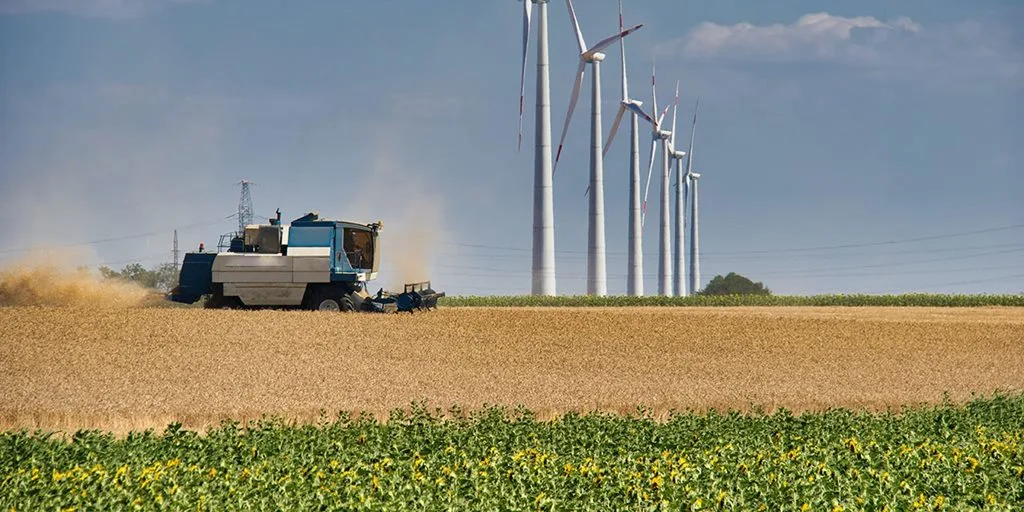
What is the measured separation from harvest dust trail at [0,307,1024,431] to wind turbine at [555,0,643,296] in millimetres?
23508

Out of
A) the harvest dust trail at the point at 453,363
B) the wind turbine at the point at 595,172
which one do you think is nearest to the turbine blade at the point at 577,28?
the wind turbine at the point at 595,172

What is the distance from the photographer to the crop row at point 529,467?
13.4 metres

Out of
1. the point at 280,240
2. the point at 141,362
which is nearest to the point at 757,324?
the point at 280,240

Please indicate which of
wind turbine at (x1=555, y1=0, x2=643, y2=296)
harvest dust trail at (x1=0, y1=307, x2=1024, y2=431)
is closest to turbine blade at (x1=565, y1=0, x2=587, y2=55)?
wind turbine at (x1=555, y1=0, x2=643, y2=296)

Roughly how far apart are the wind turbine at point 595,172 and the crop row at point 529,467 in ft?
161

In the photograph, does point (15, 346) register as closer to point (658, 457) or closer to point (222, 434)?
point (222, 434)

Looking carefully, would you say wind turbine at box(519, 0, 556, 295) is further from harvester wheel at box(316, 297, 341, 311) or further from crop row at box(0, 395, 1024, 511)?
crop row at box(0, 395, 1024, 511)

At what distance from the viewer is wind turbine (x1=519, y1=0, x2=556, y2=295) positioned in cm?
6525

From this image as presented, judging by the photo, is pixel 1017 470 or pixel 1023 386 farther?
pixel 1023 386

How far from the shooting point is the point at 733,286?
387 ft

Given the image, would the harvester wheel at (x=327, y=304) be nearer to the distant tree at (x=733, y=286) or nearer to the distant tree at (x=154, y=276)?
the distant tree at (x=154, y=276)

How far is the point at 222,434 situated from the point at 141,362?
40.7 feet

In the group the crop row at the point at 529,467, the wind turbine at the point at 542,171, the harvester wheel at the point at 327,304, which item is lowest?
the crop row at the point at 529,467

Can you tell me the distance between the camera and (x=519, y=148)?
67812 millimetres
